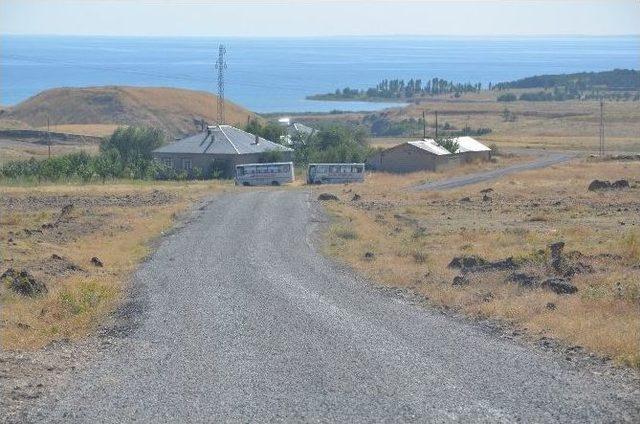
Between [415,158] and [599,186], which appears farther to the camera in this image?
[415,158]

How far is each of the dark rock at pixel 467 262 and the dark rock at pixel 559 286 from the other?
3239 millimetres

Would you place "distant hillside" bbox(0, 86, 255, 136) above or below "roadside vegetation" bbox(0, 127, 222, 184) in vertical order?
above

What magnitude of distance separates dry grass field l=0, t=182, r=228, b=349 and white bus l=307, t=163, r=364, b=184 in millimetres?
9127

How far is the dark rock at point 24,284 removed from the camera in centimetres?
1861

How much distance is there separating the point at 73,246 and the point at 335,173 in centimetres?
3548

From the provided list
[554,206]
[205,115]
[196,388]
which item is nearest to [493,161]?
[554,206]

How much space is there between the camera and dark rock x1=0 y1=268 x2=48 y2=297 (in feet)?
61.1

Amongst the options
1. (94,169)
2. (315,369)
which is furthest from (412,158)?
(315,369)

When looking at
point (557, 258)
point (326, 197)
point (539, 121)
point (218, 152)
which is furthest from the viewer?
point (539, 121)

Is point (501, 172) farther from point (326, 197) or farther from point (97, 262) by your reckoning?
point (97, 262)

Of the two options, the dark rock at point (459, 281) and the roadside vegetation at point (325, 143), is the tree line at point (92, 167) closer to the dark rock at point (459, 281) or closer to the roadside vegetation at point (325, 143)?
the roadside vegetation at point (325, 143)

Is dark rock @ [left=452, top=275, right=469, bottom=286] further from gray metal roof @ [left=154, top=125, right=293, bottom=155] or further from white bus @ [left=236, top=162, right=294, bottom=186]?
gray metal roof @ [left=154, top=125, right=293, bottom=155]

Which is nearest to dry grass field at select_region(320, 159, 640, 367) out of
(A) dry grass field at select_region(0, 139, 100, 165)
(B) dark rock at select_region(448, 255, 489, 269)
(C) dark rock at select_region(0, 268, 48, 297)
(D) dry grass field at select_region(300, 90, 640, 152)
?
→ (B) dark rock at select_region(448, 255, 489, 269)

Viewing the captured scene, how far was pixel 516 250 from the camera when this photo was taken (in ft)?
79.8
